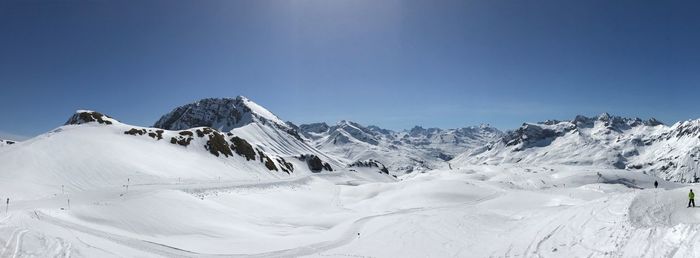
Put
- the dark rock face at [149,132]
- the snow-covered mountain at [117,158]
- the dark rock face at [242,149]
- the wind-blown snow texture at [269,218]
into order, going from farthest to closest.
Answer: the dark rock face at [242,149], the dark rock face at [149,132], the snow-covered mountain at [117,158], the wind-blown snow texture at [269,218]

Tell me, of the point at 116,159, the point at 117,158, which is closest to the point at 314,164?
the point at 117,158

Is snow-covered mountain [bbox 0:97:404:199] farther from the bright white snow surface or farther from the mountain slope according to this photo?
the bright white snow surface

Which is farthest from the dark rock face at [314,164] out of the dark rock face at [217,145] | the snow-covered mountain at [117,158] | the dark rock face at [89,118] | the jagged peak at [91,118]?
the dark rock face at [89,118]

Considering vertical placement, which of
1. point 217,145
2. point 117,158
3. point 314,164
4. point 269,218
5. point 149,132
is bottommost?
point 269,218

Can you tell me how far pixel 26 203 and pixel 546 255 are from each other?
44169 mm

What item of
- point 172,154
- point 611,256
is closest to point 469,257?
point 611,256

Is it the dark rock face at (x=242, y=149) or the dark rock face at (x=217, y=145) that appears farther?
the dark rock face at (x=242, y=149)

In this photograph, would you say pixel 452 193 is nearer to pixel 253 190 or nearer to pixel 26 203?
pixel 253 190

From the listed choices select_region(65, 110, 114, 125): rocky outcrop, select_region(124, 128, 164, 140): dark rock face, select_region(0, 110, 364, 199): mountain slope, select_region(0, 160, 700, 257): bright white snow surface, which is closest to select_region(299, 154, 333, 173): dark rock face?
select_region(0, 110, 364, 199): mountain slope

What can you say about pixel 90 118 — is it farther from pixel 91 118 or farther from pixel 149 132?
pixel 149 132

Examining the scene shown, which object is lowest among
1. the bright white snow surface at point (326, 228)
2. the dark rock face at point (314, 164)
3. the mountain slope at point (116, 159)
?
the bright white snow surface at point (326, 228)

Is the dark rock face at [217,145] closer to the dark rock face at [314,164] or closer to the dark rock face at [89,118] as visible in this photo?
the dark rock face at [89,118]

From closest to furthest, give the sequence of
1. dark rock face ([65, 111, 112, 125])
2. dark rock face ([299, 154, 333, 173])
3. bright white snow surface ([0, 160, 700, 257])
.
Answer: bright white snow surface ([0, 160, 700, 257]) → dark rock face ([65, 111, 112, 125]) → dark rock face ([299, 154, 333, 173])

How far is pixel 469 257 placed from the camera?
96.2 ft
